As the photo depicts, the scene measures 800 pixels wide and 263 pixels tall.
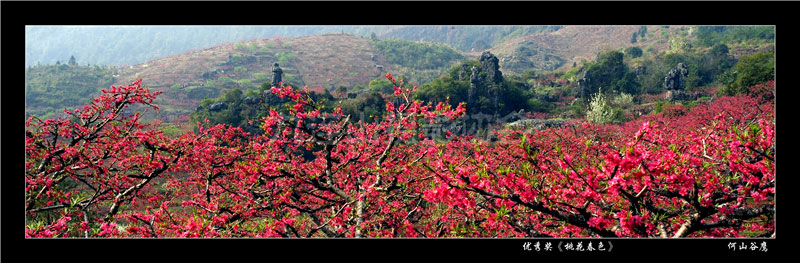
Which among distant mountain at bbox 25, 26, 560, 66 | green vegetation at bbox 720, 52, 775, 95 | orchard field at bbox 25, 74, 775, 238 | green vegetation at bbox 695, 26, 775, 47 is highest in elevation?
distant mountain at bbox 25, 26, 560, 66

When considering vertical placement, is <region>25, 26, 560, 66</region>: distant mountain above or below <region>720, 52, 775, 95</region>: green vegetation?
above

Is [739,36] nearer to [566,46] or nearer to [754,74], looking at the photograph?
[566,46]

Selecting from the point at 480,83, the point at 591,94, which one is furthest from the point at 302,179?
the point at 591,94

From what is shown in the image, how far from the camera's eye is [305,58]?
246ft

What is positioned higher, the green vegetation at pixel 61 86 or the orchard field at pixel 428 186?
the green vegetation at pixel 61 86

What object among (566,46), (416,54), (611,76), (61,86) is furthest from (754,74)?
(61,86)

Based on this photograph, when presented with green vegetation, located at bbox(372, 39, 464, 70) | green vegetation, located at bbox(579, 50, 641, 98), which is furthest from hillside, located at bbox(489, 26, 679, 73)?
green vegetation, located at bbox(579, 50, 641, 98)

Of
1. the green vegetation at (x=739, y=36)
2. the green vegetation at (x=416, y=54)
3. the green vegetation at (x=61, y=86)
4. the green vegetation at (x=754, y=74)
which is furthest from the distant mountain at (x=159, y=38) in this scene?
the green vegetation at (x=754, y=74)

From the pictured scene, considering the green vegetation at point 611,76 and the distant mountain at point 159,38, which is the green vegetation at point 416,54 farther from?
the green vegetation at point 611,76

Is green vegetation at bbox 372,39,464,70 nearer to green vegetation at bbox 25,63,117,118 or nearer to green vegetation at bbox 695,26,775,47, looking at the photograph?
green vegetation at bbox 695,26,775,47

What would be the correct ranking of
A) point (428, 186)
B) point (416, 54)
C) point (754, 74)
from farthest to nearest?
point (416, 54)
point (754, 74)
point (428, 186)

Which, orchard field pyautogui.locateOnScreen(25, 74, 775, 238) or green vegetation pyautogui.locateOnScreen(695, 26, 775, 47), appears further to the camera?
green vegetation pyautogui.locateOnScreen(695, 26, 775, 47)

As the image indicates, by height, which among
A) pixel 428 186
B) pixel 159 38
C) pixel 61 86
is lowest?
pixel 428 186

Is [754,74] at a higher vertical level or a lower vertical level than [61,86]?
lower
